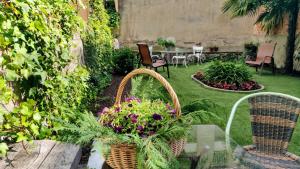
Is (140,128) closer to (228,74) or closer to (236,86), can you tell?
(236,86)

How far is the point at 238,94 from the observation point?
623 cm

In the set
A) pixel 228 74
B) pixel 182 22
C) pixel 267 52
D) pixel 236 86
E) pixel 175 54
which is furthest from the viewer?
pixel 182 22

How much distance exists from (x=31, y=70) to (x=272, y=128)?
177 cm

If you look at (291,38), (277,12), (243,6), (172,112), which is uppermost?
(243,6)

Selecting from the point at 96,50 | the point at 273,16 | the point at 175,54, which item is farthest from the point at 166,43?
the point at 96,50

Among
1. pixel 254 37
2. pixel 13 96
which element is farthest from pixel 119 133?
pixel 254 37

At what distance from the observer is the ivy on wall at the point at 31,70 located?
1631 mm

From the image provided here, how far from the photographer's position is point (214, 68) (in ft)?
25.0

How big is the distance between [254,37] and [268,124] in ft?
35.5

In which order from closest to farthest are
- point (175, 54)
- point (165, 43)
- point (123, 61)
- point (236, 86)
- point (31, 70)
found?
point (31, 70) → point (236, 86) → point (123, 61) → point (165, 43) → point (175, 54)

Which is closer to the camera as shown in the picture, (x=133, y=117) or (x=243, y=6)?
(x=133, y=117)

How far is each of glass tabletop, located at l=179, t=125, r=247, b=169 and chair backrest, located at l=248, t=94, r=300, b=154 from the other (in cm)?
32

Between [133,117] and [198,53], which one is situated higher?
[133,117]

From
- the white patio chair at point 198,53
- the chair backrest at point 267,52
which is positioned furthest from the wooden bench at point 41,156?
the white patio chair at point 198,53
